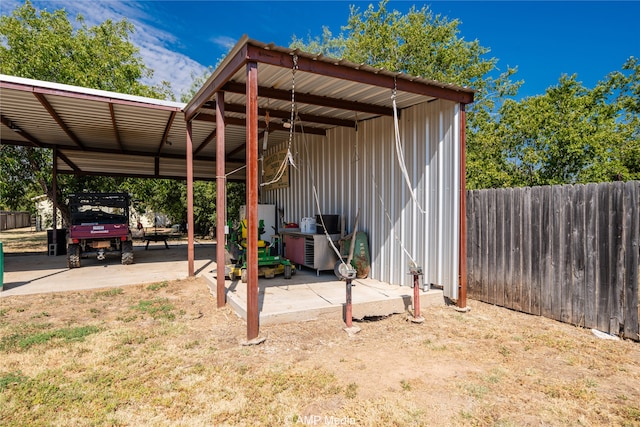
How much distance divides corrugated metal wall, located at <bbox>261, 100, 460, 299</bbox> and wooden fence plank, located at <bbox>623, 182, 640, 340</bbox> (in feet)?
6.26

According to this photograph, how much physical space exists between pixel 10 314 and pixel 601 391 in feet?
23.2

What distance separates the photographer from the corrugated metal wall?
205 inches

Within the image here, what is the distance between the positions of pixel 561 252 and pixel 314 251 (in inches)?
157

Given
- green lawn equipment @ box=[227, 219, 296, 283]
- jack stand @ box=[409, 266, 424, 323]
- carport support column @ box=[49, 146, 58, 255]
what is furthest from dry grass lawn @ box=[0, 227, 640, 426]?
carport support column @ box=[49, 146, 58, 255]

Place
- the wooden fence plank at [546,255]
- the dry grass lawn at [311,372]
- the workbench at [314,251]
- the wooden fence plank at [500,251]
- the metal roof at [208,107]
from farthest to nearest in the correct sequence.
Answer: the workbench at [314,251]
the wooden fence plank at [500,251]
the wooden fence plank at [546,255]
the metal roof at [208,107]
the dry grass lawn at [311,372]

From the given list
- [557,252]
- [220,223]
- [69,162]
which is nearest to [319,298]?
[220,223]

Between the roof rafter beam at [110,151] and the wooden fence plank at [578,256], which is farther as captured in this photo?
the roof rafter beam at [110,151]

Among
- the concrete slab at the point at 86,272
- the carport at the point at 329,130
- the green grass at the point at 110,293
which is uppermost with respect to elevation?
the carport at the point at 329,130

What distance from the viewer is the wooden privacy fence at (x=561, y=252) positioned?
150 inches

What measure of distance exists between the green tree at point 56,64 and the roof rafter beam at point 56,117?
15.7ft

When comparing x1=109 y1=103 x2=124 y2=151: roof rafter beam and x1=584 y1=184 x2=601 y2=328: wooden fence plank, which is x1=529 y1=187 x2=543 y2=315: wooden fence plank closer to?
x1=584 y1=184 x2=601 y2=328: wooden fence plank

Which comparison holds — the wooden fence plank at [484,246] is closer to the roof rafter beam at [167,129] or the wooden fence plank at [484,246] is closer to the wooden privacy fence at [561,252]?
the wooden privacy fence at [561,252]

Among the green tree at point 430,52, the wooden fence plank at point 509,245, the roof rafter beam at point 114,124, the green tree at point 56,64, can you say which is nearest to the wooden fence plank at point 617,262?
the wooden fence plank at point 509,245

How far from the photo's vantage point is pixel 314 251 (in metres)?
6.62
